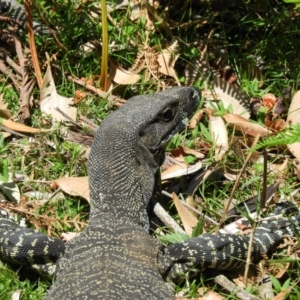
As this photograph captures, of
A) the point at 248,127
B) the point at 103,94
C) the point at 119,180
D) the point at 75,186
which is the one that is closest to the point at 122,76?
the point at 103,94

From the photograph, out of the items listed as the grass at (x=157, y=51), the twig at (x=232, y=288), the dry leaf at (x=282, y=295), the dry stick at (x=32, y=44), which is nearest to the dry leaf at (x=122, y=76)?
the grass at (x=157, y=51)

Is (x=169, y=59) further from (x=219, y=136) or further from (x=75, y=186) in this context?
(x=75, y=186)

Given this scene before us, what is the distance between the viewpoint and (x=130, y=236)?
19.3 feet

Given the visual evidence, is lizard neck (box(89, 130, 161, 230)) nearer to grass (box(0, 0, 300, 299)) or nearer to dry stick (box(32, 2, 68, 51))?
grass (box(0, 0, 300, 299))

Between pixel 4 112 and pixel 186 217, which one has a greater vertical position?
pixel 4 112

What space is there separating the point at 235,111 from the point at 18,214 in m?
2.34

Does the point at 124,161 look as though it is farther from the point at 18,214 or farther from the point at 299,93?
the point at 299,93

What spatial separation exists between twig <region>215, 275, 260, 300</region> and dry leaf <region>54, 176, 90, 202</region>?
1.42 meters

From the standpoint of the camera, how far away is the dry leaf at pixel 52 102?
25.8 ft

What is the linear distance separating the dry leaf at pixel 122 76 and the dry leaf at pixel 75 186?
1403mm

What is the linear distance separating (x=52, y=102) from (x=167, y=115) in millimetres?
1699

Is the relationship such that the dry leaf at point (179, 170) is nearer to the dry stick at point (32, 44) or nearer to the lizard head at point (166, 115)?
the lizard head at point (166, 115)

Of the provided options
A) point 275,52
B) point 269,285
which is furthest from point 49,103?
point 269,285

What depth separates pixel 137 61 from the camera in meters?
8.17
